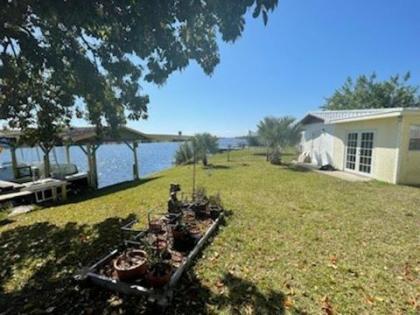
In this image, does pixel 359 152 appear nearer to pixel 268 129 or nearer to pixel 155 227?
pixel 268 129

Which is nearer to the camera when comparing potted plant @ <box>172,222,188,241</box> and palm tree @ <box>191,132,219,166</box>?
potted plant @ <box>172,222,188,241</box>

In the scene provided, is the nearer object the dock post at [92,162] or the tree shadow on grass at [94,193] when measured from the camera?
the tree shadow on grass at [94,193]

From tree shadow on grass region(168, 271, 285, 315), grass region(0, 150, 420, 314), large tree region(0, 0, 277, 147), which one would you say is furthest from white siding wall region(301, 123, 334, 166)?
tree shadow on grass region(168, 271, 285, 315)

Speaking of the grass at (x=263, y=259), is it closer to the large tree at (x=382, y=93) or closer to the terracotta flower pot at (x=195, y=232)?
the terracotta flower pot at (x=195, y=232)

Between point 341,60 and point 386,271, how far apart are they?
2064cm

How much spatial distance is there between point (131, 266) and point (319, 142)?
56.2ft

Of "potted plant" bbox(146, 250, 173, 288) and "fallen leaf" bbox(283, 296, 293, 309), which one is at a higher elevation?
"potted plant" bbox(146, 250, 173, 288)

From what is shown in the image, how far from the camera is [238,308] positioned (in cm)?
310

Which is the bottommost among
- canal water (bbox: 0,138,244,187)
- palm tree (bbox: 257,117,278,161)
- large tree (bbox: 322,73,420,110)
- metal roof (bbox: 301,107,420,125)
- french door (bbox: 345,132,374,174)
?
canal water (bbox: 0,138,244,187)

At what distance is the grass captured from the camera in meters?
3.24

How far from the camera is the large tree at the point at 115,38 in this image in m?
3.03

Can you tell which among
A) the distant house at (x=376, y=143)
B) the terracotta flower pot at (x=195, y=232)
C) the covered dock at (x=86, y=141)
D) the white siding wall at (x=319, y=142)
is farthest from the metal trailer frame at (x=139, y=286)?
the white siding wall at (x=319, y=142)

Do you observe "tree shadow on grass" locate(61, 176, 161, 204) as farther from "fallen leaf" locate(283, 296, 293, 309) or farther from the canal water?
"fallen leaf" locate(283, 296, 293, 309)

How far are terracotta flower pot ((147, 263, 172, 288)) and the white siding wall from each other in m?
15.2
